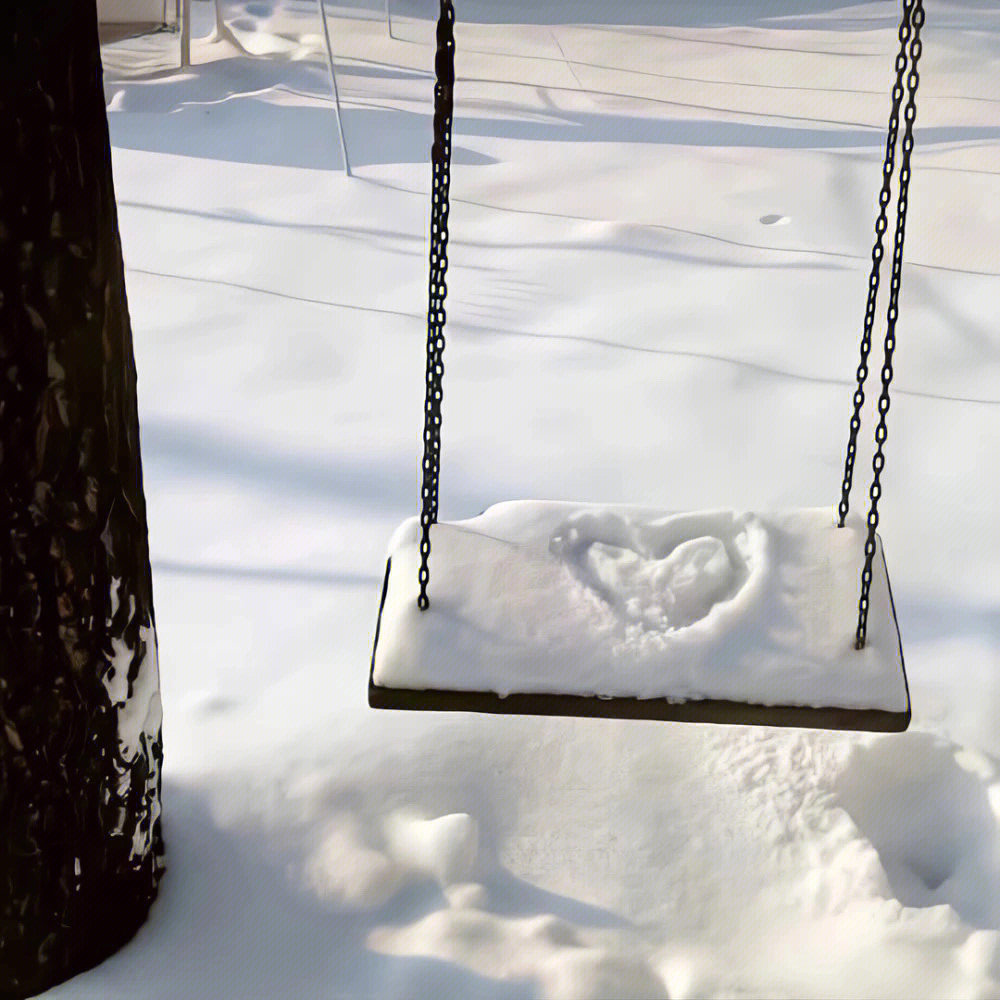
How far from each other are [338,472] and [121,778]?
1.54 metres

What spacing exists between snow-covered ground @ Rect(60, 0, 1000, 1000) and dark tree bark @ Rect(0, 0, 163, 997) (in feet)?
0.54

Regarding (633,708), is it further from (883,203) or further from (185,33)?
(185,33)

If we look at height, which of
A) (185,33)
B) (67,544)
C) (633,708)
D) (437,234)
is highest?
(437,234)

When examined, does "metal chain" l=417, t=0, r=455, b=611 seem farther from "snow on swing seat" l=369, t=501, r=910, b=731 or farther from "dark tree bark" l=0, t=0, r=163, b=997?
"dark tree bark" l=0, t=0, r=163, b=997

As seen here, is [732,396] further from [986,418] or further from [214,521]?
[214,521]

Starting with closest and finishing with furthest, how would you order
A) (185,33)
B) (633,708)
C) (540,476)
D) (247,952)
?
(633,708), (247,952), (540,476), (185,33)

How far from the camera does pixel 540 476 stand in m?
3.36

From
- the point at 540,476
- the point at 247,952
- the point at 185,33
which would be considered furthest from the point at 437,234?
the point at 185,33

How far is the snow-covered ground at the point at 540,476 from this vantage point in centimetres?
203

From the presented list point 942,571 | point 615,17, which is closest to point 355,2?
point 615,17

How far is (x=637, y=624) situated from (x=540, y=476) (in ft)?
5.54

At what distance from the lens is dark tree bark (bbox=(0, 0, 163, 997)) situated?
1.48m

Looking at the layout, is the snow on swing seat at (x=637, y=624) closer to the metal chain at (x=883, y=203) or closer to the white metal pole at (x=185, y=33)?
the metal chain at (x=883, y=203)

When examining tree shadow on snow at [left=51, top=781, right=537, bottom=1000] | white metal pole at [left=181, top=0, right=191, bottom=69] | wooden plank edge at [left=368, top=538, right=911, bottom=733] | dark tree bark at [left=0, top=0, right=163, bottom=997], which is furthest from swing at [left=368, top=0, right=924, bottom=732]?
white metal pole at [left=181, top=0, right=191, bottom=69]
